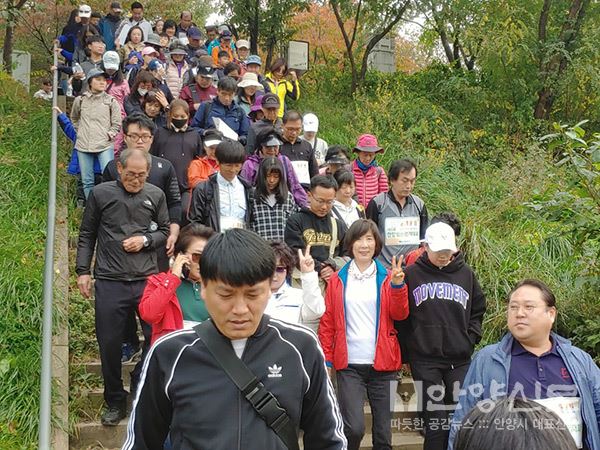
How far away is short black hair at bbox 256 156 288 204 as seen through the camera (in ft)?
23.1

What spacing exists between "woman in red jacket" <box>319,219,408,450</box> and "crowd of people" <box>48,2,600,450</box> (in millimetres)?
11

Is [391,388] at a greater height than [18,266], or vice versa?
[18,266]

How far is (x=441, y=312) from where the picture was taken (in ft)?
18.0

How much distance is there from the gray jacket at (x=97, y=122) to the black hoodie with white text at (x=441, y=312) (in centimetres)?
479

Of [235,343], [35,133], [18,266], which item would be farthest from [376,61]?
[235,343]

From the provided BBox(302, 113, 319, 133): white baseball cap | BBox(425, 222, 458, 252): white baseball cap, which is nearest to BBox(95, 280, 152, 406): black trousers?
BBox(425, 222, 458, 252): white baseball cap

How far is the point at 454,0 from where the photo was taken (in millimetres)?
15109

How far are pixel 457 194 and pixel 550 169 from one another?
4.64 ft

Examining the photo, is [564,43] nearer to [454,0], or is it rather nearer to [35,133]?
[454,0]

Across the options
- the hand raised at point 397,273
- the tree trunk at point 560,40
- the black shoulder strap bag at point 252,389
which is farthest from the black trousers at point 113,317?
the tree trunk at point 560,40

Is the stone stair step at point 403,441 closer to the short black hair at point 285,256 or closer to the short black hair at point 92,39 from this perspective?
the short black hair at point 285,256

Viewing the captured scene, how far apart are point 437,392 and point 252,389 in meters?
3.35

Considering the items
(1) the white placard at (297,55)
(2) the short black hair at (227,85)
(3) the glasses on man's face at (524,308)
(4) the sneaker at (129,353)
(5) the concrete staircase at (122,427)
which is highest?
(1) the white placard at (297,55)

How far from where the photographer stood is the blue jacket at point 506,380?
3.99 meters
